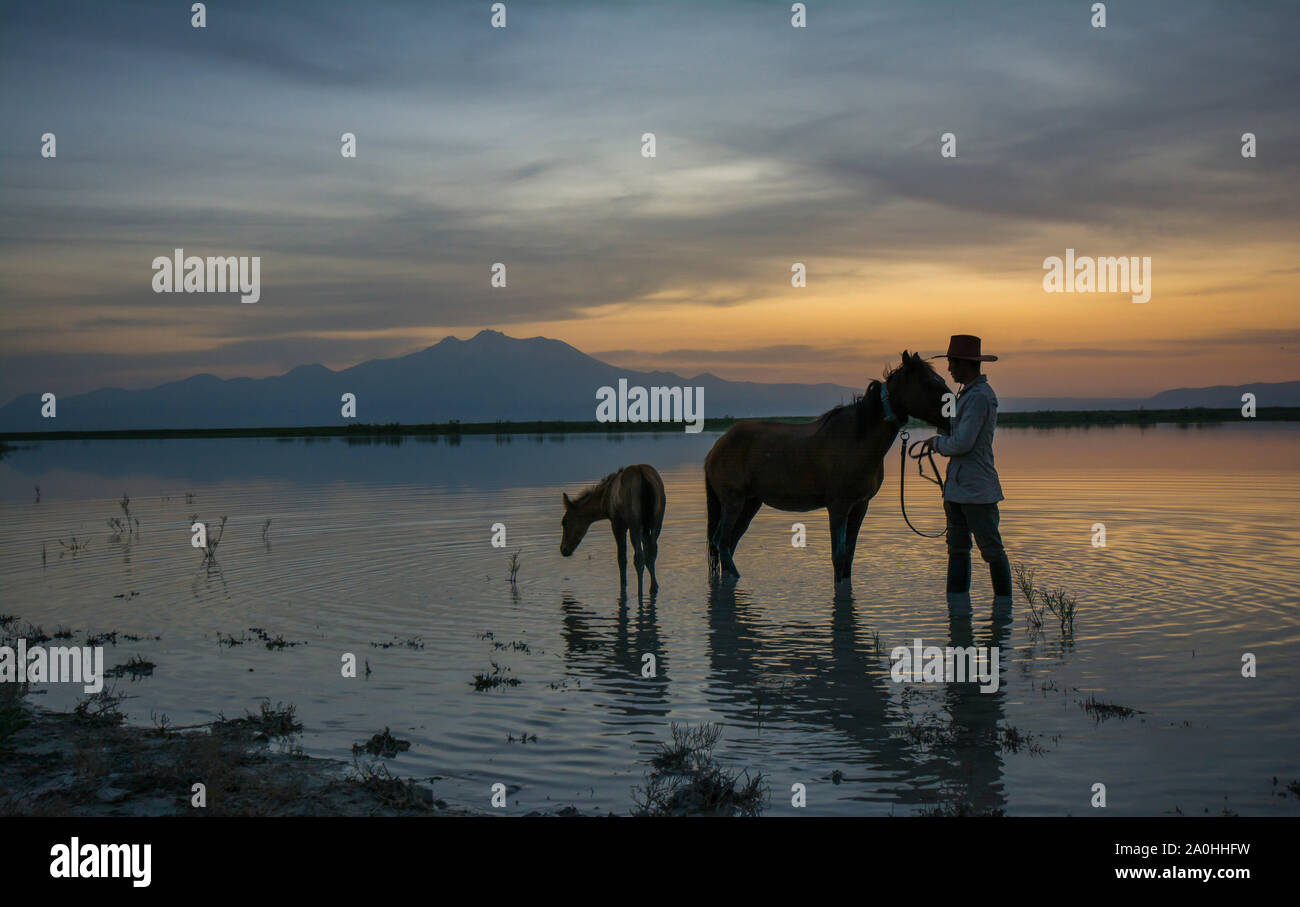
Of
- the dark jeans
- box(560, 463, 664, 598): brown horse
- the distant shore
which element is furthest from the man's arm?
the distant shore

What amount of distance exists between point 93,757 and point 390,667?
9.62 ft

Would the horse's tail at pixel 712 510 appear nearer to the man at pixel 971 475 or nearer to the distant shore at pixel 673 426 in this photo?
the man at pixel 971 475

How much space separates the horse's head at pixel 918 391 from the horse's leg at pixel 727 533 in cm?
283

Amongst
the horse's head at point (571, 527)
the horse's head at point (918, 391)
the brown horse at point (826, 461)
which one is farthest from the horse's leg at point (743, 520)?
the horse's head at point (918, 391)

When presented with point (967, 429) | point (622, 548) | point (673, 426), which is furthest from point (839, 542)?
point (673, 426)

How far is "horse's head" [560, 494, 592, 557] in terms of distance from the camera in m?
14.2

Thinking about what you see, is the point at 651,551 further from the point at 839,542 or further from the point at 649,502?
the point at 839,542

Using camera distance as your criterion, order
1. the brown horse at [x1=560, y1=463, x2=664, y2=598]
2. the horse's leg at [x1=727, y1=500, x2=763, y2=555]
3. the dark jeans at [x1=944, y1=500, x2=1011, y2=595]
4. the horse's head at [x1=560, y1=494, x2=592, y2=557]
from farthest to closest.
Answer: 1. the horse's head at [x1=560, y1=494, x2=592, y2=557]
2. the horse's leg at [x1=727, y1=500, x2=763, y2=555]
3. the brown horse at [x1=560, y1=463, x2=664, y2=598]
4. the dark jeans at [x1=944, y1=500, x2=1011, y2=595]

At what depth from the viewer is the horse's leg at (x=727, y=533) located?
44.2 ft

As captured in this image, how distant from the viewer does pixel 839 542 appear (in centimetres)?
1237

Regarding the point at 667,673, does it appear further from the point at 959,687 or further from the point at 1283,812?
the point at 1283,812

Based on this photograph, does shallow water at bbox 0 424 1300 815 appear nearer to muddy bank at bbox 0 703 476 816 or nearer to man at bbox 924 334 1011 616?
muddy bank at bbox 0 703 476 816

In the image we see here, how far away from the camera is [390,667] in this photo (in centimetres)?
898

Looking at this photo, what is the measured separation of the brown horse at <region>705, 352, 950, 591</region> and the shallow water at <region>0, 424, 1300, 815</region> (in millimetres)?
762
